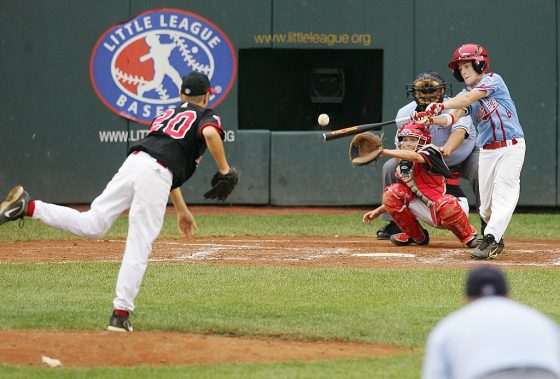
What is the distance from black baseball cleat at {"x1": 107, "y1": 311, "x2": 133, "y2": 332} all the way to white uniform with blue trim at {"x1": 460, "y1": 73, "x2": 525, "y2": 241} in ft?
13.5

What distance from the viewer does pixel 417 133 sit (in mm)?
10727

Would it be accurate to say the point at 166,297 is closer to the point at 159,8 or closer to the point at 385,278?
A: the point at 385,278

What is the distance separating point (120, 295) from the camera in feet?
22.0

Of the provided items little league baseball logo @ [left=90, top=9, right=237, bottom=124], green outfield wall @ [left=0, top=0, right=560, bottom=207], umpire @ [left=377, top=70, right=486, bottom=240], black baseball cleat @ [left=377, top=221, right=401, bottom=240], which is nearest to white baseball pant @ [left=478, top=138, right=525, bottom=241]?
umpire @ [left=377, top=70, right=486, bottom=240]

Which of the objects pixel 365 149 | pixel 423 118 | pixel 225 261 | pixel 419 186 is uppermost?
pixel 423 118

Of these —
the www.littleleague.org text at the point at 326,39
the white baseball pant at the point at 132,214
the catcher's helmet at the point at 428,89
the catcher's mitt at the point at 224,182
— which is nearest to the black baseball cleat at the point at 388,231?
the catcher's helmet at the point at 428,89

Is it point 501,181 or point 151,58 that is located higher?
point 151,58

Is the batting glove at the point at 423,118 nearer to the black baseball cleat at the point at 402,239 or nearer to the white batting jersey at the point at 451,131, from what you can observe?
the white batting jersey at the point at 451,131

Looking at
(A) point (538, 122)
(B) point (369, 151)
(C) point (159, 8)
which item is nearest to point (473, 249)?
(B) point (369, 151)

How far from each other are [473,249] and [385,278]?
6.54ft

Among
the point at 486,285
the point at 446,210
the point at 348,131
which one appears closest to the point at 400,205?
the point at 446,210

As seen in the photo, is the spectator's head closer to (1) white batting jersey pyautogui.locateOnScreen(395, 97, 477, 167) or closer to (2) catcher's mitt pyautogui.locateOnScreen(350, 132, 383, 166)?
(2) catcher's mitt pyautogui.locateOnScreen(350, 132, 383, 166)

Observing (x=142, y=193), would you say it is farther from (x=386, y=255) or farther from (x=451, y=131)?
(x=451, y=131)

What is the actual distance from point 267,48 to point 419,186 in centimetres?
484
